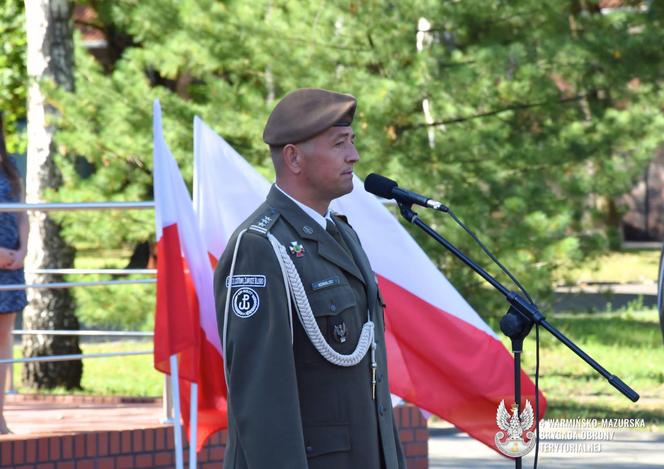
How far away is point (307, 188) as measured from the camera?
3.56 metres

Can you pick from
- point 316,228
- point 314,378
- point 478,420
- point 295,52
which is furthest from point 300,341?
point 295,52

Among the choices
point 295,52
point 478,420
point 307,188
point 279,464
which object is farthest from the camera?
point 295,52

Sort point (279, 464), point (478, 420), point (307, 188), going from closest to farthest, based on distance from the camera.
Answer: point (279, 464)
point (307, 188)
point (478, 420)

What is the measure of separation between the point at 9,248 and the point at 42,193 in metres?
3.58

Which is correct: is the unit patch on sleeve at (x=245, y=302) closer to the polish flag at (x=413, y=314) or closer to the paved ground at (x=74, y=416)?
the polish flag at (x=413, y=314)

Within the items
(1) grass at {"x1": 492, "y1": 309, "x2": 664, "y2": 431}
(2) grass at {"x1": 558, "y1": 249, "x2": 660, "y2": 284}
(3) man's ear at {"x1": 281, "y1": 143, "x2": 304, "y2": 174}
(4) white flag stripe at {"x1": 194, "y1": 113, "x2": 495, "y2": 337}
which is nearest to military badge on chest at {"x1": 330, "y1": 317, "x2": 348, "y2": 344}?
(3) man's ear at {"x1": 281, "y1": 143, "x2": 304, "y2": 174}

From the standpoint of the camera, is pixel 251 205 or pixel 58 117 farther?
pixel 58 117

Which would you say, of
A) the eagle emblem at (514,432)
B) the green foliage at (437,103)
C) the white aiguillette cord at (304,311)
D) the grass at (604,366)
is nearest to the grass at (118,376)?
the green foliage at (437,103)

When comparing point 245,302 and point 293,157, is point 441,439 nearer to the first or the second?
point 293,157

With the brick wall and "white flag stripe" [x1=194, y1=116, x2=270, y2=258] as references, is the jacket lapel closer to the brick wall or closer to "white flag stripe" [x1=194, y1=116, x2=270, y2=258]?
"white flag stripe" [x1=194, y1=116, x2=270, y2=258]

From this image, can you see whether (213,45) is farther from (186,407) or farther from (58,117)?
(186,407)

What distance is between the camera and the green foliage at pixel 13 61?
1959 centimetres

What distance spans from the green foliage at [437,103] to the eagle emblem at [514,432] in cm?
462

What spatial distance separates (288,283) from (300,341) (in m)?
0.15
